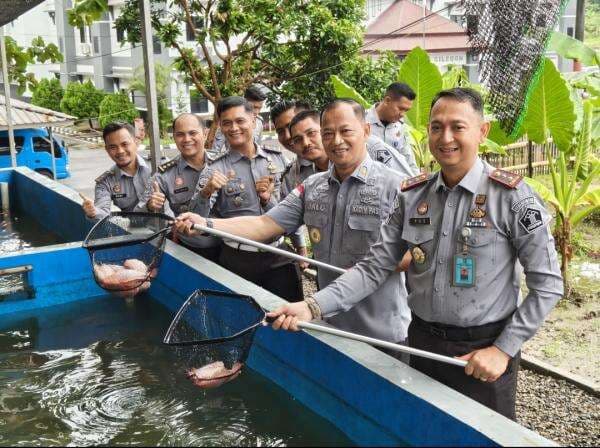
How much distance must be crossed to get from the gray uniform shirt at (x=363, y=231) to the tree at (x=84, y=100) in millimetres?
21889

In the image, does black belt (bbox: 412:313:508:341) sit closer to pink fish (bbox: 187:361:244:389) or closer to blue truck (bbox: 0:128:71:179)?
pink fish (bbox: 187:361:244:389)

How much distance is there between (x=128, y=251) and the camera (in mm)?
3799

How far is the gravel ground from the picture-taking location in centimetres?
352

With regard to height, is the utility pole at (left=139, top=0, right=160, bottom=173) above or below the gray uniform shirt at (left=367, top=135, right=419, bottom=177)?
above

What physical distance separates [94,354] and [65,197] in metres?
3.26

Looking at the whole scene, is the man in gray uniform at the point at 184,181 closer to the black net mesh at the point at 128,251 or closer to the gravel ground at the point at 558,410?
the black net mesh at the point at 128,251

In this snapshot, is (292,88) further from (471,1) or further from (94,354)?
(94,354)

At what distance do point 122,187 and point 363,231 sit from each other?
2.43 metres

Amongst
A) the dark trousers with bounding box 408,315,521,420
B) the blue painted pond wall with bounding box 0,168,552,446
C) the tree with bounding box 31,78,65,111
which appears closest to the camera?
the blue painted pond wall with bounding box 0,168,552,446

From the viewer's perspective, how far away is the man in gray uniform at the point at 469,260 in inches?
91.6

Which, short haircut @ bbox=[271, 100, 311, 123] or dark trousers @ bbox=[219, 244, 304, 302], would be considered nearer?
dark trousers @ bbox=[219, 244, 304, 302]

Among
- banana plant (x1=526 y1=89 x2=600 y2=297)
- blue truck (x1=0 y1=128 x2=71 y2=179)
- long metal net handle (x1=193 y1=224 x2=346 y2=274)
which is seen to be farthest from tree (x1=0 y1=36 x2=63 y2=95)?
long metal net handle (x1=193 y1=224 x2=346 y2=274)

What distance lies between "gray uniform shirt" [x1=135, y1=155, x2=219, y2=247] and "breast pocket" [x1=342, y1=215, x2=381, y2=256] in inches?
64.0

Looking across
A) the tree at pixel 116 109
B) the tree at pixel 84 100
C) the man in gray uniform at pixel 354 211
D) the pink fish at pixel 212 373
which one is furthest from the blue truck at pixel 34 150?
the pink fish at pixel 212 373
